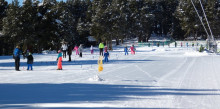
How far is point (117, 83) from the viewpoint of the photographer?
10.9 metres

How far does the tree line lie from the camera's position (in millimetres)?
47906

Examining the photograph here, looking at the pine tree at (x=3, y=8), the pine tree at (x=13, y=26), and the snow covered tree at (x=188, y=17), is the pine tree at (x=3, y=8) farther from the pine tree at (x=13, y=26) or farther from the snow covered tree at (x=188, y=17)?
the snow covered tree at (x=188, y=17)

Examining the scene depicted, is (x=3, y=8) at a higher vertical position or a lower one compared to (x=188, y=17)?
lower

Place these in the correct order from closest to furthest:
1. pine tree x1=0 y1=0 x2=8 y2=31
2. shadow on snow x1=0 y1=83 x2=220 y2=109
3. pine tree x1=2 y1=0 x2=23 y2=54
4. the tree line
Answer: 1. shadow on snow x1=0 y1=83 x2=220 y2=109
2. pine tree x1=2 y1=0 x2=23 y2=54
3. the tree line
4. pine tree x1=0 y1=0 x2=8 y2=31

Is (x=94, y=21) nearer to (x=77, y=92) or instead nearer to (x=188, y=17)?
(x=188, y=17)

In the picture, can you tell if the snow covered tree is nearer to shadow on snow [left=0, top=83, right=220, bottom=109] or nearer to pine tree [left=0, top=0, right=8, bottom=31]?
pine tree [left=0, top=0, right=8, bottom=31]

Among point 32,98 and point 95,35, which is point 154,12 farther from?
point 32,98

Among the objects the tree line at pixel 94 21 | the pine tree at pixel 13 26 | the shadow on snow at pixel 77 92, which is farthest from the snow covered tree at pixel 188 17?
the shadow on snow at pixel 77 92

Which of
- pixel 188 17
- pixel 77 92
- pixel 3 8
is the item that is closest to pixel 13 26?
pixel 3 8

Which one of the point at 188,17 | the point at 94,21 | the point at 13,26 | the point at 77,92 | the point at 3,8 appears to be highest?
the point at 188,17

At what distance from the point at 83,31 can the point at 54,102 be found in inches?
2574

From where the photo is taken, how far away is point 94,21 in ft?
203

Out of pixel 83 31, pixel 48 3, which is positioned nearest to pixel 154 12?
pixel 83 31

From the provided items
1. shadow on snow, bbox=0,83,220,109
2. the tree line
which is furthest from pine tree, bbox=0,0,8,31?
shadow on snow, bbox=0,83,220,109
